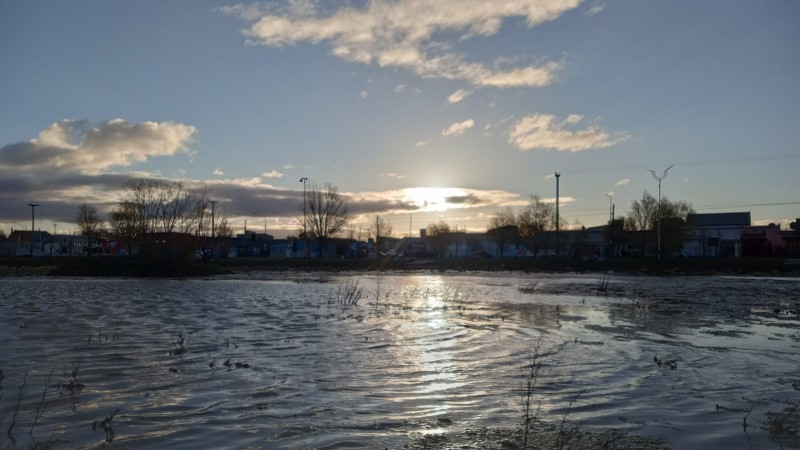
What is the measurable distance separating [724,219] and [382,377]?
394 ft

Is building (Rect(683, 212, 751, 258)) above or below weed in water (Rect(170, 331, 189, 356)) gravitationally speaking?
above

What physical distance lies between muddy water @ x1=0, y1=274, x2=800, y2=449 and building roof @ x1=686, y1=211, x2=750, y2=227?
101m

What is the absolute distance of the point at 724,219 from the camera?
375 feet

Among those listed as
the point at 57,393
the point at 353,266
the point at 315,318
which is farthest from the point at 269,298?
the point at 353,266

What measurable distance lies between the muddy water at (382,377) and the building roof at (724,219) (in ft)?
330

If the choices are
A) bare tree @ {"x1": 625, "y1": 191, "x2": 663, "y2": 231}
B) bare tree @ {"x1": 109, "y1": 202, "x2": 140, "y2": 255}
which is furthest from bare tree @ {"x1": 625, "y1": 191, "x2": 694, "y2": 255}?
bare tree @ {"x1": 109, "y1": 202, "x2": 140, "y2": 255}

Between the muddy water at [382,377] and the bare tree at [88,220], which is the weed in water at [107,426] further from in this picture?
the bare tree at [88,220]

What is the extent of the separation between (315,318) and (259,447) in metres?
13.2

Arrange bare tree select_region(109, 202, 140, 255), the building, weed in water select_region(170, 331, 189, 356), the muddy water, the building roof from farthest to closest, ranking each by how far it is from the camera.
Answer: the building roof, the building, bare tree select_region(109, 202, 140, 255), weed in water select_region(170, 331, 189, 356), the muddy water

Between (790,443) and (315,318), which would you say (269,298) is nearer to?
(315,318)

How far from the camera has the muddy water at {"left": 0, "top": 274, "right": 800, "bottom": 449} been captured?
734 cm

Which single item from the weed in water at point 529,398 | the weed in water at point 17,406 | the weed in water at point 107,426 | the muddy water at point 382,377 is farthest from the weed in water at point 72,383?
the weed in water at point 529,398

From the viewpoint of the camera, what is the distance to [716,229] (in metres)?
105

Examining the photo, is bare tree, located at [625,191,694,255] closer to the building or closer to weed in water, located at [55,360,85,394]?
the building
